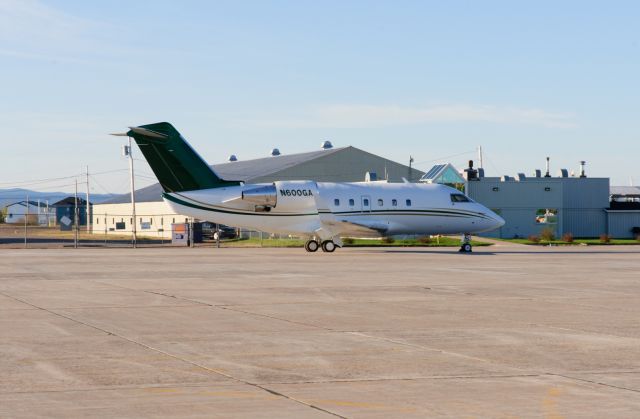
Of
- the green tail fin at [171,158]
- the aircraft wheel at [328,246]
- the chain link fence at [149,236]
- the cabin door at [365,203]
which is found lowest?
the aircraft wheel at [328,246]

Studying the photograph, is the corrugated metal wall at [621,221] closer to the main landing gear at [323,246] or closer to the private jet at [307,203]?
the private jet at [307,203]

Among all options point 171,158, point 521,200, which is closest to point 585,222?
point 521,200

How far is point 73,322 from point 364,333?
4956mm

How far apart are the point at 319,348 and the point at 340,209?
A: 3463cm

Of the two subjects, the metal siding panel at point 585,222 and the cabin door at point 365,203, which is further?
the metal siding panel at point 585,222

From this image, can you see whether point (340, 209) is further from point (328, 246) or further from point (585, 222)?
point (585, 222)

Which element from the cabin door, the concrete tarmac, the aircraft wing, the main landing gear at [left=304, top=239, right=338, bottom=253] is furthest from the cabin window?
the concrete tarmac

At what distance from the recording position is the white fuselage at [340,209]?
46.5 meters

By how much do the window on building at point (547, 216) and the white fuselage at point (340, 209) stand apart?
2385 centimetres

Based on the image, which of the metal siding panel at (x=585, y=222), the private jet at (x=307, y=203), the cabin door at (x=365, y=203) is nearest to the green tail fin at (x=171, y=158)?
the private jet at (x=307, y=203)

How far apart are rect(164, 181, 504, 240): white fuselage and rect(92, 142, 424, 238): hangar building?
28405mm

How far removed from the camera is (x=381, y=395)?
997 centimetres

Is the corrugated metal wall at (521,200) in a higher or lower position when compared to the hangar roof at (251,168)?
lower

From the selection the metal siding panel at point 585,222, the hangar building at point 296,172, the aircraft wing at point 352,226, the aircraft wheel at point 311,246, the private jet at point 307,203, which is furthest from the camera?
the hangar building at point 296,172
